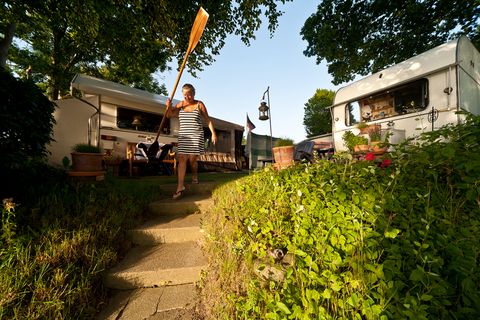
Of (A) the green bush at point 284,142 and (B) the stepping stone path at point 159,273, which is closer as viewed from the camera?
(B) the stepping stone path at point 159,273

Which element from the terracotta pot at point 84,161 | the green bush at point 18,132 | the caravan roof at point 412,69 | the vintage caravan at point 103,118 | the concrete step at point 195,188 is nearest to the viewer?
the green bush at point 18,132

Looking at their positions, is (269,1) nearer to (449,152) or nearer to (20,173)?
(449,152)

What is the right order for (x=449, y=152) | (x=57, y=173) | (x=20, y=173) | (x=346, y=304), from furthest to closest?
(x=57, y=173)
(x=20, y=173)
(x=449, y=152)
(x=346, y=304)

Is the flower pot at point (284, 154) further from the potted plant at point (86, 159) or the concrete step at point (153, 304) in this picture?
the potted plant at point (86, 159)

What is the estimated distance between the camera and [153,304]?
1.74 m

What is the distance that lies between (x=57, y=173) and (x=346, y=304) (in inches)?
166

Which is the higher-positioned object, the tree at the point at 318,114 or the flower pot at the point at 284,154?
the tree at the point at 318,114

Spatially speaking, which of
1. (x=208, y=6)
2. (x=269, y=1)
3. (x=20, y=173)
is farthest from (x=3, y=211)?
(x=269, y=1)

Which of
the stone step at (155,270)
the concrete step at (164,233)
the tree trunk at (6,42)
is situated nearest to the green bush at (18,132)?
the concrete step at (164,233)

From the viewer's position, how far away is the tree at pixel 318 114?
30078mm

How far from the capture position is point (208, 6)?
19.0ft

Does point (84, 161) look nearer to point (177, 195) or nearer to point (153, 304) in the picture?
point (177, 195)

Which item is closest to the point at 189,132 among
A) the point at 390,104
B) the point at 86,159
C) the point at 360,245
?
the point at 86,159

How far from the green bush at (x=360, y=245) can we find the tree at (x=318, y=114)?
3000 centimetres
